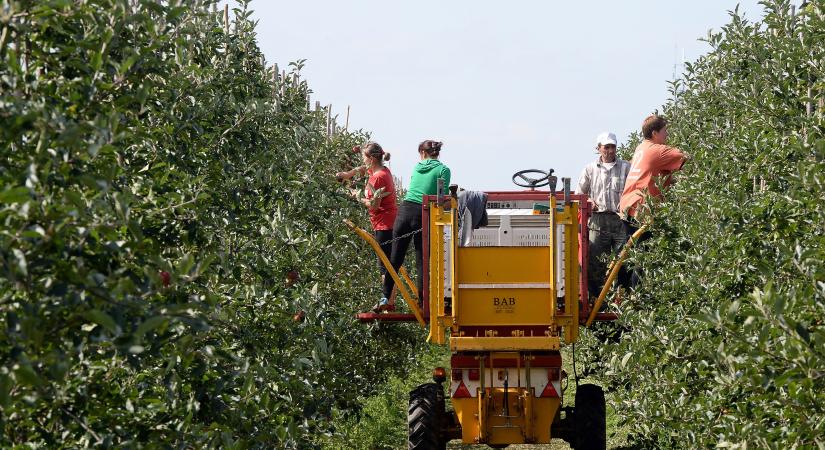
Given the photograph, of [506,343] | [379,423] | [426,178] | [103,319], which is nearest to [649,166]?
[426,178]

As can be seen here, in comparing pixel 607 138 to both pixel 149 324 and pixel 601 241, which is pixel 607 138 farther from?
pixel 149 324

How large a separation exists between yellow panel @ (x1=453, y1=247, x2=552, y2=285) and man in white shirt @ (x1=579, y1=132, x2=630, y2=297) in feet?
4.64

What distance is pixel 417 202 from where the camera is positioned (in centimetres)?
1154

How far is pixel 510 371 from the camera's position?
33.3 ft

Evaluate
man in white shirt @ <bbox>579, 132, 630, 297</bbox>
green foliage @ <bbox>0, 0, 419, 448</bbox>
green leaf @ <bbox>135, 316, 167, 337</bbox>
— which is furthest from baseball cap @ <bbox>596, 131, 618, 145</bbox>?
green leaf @ <bbox>135, 316, 167, 337</bbox>

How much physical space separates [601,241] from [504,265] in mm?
1948

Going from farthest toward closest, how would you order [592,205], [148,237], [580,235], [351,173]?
[351,173], [592,205], [580,235], [148,237]

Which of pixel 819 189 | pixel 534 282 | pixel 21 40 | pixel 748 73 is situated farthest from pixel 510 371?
pixel 21 40

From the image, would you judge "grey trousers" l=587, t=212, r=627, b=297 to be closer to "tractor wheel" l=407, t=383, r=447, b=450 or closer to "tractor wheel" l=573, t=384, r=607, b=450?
"tractor wheel" l=573, t=384, r=607, b=450

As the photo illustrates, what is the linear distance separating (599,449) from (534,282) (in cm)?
173

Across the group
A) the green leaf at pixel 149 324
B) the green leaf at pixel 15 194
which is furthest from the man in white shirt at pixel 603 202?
the green leaf at pixel 15 194

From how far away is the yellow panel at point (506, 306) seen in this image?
10000 mm

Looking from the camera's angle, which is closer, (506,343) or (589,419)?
(506,343)

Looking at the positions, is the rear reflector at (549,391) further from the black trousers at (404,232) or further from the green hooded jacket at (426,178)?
the green hooded jacket at (426,178)
